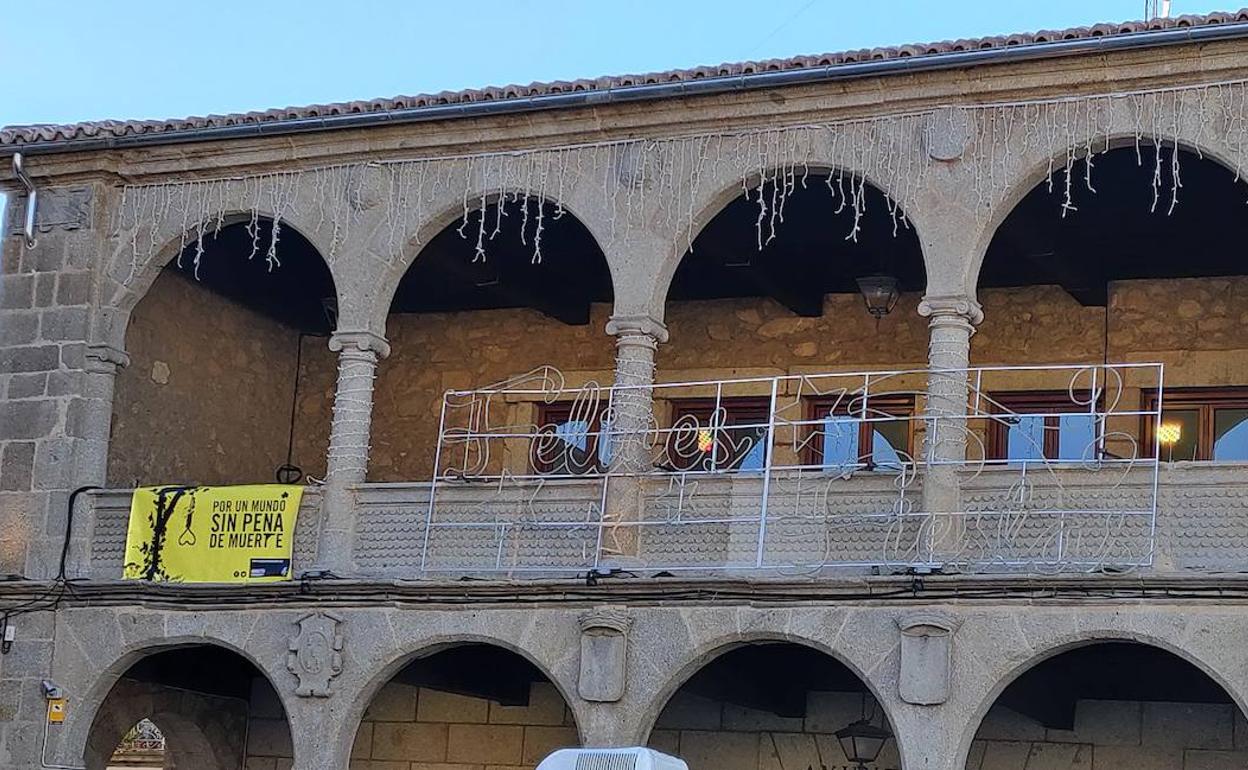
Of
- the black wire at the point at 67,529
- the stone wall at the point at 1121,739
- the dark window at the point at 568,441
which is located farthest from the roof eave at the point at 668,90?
the stone wall at the point at 1121,739

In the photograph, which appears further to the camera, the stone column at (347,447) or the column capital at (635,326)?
the stone column at (347,447)

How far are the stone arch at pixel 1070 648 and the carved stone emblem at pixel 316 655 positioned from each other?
3.83m

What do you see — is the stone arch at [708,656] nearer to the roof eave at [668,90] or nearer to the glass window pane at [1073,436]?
the glass window pane at [1073,436]

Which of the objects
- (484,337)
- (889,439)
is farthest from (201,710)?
(889,439)

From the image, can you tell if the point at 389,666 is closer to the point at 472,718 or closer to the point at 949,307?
the point at 472,718

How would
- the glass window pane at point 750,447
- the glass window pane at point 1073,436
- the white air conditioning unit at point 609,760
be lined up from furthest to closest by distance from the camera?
the glass window pane at point 750,447 < the glass window pane at point 1073,436 < the white air conditioning unit at point 609,760

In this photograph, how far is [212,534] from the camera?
13484 mm

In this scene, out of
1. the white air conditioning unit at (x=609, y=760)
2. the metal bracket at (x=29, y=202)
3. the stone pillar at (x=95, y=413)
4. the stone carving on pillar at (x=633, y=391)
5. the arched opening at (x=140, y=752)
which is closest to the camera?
the white air conditioning unit at (x=609, y=760)

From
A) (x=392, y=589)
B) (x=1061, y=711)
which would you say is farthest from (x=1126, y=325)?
(x=392, y=589)

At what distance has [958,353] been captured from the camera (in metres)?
11.9

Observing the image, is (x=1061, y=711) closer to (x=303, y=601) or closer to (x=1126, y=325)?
(x=1126, y=325)

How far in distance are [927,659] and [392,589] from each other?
10.9 ft

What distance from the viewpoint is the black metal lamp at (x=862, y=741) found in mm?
13250

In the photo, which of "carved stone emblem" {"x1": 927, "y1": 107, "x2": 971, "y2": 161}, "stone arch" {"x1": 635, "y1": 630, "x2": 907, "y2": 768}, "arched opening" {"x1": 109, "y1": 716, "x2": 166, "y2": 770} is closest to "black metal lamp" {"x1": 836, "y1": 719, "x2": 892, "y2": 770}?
"stone arch" {"x1": 635, "y1": 630, "x2": 907, "y2": 768}
